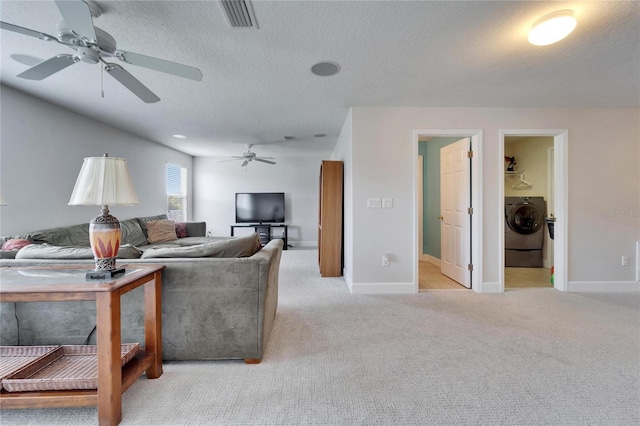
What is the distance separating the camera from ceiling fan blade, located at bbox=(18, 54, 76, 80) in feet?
4.98

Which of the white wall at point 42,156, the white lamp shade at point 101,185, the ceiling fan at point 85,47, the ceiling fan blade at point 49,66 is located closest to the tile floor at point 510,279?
the white lamp shade at point 101,185

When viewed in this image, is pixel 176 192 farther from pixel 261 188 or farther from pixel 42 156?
pixel 42 156

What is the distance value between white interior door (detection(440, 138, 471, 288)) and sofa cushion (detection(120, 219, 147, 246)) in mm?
4784

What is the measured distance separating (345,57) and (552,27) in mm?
1358

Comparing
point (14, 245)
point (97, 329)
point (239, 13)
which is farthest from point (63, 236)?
point (239, 13)

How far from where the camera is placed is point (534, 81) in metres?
2.43

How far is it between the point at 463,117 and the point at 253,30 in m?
2.64

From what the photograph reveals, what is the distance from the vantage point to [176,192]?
19.5 feet

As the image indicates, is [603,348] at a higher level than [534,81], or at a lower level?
lower

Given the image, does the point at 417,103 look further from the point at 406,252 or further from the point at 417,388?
the point at 417,388

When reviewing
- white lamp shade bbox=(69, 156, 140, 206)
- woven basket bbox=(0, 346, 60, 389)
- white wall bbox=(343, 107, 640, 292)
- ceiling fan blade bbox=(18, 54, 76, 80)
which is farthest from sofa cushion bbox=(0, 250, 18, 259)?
white wall bbox=(343, 107, 640, 292)

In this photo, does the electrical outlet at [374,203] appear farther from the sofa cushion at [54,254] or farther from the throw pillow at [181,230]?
the throw pillow at [181,230]

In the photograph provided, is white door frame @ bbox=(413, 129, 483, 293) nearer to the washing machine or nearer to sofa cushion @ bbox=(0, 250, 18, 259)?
the washing machine

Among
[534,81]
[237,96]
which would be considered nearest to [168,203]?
[237,96]
